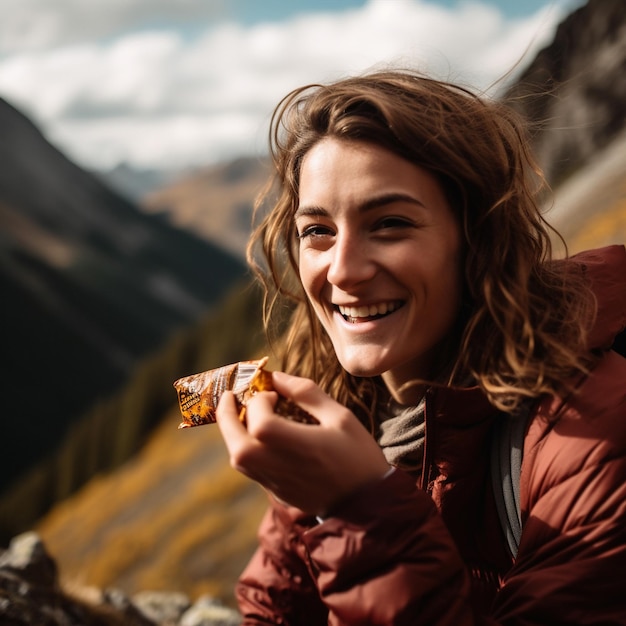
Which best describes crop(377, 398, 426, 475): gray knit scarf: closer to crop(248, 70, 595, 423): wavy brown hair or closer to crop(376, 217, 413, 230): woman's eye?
crop(248, 70, 595, 423): wavy brown hair

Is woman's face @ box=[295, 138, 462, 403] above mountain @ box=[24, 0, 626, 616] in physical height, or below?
above

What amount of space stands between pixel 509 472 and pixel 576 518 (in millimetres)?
385

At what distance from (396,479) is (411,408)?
1.07 m

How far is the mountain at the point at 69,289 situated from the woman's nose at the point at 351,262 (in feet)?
233

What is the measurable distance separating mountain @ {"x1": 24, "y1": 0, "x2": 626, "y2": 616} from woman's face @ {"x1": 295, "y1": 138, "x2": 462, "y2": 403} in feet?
61.5

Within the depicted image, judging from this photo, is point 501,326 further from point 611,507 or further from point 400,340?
point 611,507

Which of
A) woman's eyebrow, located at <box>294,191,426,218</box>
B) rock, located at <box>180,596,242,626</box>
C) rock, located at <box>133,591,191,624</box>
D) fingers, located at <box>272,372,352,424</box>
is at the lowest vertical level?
rock, located at <box>133,591,191,624</box>

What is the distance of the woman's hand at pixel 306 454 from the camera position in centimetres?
229

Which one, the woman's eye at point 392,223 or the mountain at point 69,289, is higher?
the woman's eye at point 392,223

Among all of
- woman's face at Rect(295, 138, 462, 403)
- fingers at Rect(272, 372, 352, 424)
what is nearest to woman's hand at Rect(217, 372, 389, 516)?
fingers at Rect(272, 372, 352, 424)

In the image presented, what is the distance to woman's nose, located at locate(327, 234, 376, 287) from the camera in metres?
2.97

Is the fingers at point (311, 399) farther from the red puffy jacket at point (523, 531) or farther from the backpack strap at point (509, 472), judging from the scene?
the backpack strap at point (509, 472)

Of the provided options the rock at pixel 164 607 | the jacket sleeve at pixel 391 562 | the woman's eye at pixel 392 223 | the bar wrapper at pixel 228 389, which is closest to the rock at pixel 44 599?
the rock at pixel 164 607

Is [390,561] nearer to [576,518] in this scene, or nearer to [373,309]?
[576,518]
